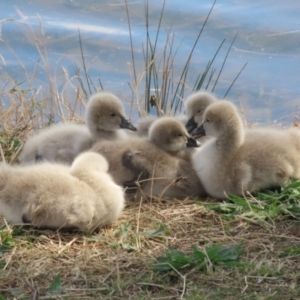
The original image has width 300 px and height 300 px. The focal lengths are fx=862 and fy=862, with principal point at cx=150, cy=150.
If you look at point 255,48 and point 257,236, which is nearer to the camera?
point 257,236

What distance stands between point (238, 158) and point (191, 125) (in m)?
0.54

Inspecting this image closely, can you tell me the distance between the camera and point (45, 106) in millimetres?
5367

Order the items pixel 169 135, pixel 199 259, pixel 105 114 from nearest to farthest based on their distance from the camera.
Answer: pixel 199 259 < pixel 169 135 < pixel 105 114

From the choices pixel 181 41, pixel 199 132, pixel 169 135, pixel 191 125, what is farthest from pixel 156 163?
pixel 181 41

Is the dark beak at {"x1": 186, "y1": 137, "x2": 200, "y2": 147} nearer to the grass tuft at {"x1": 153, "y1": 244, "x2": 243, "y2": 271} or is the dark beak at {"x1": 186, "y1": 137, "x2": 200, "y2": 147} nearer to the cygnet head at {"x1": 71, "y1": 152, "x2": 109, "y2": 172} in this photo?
the cygnet head at {"x1": 71, "y1": 152, "x2": 109, "y2": 172}

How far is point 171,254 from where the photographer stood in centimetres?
330

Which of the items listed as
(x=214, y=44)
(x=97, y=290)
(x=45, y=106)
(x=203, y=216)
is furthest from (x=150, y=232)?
(x=214, y=44)

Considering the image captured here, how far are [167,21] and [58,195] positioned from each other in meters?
5.34

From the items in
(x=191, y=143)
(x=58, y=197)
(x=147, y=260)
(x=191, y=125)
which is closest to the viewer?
(x=147, y=260)

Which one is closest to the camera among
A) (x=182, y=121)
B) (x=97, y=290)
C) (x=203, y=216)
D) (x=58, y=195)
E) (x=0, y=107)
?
(x=97, y=290)

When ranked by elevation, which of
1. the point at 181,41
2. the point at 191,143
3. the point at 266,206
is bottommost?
the point at 181,41

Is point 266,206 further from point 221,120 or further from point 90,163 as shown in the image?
point 90,163

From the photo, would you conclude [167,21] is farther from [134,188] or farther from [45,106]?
[134,188]

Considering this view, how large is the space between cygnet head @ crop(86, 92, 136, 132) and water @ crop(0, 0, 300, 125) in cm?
251
